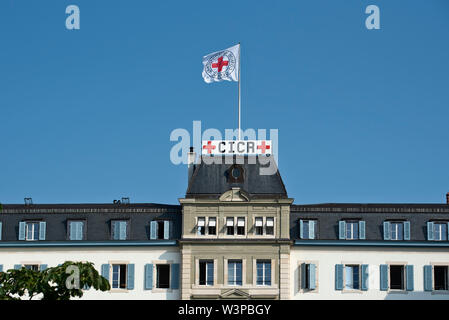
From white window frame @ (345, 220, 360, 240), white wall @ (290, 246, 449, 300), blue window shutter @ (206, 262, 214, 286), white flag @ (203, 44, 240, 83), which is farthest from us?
white flag @ (203, 44, 240, 83)

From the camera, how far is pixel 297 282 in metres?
62.5

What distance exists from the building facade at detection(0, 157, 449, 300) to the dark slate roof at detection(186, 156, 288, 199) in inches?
3.4

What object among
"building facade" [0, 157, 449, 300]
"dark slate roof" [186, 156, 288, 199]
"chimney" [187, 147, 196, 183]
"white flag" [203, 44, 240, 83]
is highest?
"white flag" [203, 44, 240, 83]

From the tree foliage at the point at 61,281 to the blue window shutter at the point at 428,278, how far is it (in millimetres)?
37799

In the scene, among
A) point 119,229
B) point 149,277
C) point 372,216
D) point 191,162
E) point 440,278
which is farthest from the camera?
point 191,162

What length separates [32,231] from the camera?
6494cm

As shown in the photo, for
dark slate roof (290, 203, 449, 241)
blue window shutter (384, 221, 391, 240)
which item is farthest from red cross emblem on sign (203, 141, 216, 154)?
blue window shutter (384, 221, 391, 240)

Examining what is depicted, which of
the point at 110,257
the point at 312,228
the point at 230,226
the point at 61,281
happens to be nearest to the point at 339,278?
the point at 312,228

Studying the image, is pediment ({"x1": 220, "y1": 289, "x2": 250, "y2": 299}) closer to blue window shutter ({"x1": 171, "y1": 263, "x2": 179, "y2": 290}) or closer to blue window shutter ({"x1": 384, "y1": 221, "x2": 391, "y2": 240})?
blue window shutter ({"x1": 171, "y1": 263, "x2": 179, "y2": 290})

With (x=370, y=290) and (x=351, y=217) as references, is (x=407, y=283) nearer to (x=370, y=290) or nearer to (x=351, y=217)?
(x=370, y=290)

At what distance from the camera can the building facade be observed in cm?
6222

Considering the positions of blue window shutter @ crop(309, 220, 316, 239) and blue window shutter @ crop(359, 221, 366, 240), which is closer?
blue window shutter @ crop(309, 220, 316, 239)

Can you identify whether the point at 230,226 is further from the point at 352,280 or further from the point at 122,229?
the point at 352,280

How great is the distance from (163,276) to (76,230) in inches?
337
